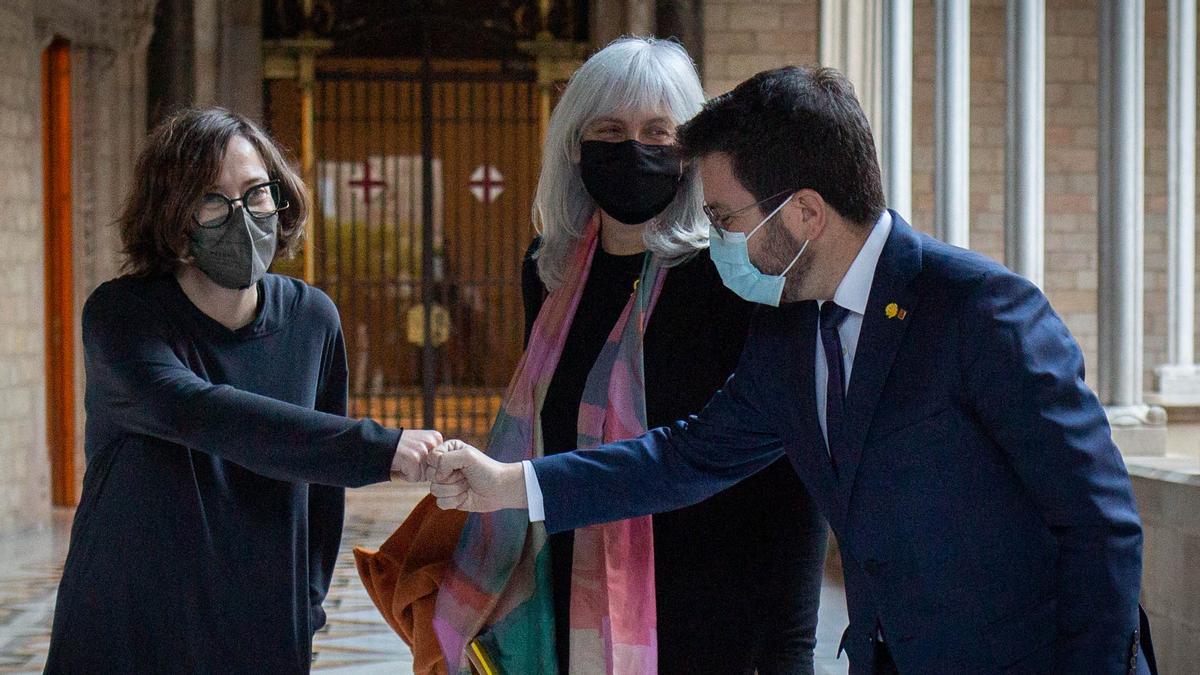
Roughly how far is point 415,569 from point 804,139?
1000mm

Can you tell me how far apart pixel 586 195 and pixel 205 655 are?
3.26ft

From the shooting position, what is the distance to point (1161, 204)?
387 inches

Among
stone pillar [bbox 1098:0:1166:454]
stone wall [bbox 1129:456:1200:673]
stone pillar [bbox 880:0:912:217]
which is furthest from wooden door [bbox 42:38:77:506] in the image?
stone wall [bbox 1129:456:1200:673]

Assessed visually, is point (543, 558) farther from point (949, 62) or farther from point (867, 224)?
point (949, 62)

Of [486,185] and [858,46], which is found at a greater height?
[858,46]

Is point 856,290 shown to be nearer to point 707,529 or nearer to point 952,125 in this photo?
point 707,529

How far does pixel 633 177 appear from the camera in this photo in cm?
230

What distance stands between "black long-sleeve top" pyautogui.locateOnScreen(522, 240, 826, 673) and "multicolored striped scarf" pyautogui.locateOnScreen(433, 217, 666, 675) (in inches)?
1.2

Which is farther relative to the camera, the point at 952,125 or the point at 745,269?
the point at 952,125

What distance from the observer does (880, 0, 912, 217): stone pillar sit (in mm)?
6906

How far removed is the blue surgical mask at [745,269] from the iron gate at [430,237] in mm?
7552

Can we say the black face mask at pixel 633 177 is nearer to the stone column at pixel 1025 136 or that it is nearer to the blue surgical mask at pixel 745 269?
the blue surgical mask at pixel 745 269

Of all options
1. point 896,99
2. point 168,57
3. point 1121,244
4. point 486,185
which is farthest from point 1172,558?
point 486,185

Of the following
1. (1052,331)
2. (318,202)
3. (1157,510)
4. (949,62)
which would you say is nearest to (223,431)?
(1052,331)
